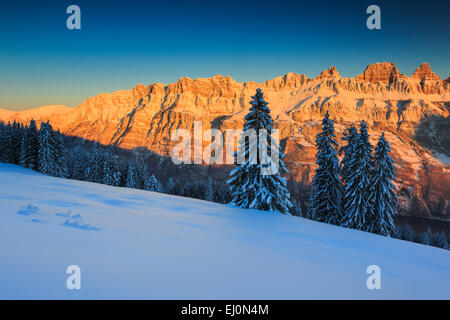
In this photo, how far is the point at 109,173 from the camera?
151 feet

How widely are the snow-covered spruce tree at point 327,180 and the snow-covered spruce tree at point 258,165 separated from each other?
29.4 ft

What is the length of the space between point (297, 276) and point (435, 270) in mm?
3789

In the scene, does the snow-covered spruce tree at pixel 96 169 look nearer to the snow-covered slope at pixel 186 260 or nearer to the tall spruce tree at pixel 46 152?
the tall spruce tree at pixel 46 152

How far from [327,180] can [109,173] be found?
40.1 metres

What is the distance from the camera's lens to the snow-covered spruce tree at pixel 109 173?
150 ft

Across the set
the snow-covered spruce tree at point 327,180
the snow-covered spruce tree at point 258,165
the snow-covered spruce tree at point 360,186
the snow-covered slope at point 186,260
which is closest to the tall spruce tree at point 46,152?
the snow-covered spruce tree at point 258,165

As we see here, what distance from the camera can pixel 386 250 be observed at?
6.58 meters

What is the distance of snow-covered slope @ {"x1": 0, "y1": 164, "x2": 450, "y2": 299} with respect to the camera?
10.4ft

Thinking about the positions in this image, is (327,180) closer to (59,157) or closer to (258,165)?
(258,165)

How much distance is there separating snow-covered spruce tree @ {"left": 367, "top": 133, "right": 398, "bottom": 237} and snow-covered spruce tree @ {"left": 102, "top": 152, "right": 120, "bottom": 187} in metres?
42.5

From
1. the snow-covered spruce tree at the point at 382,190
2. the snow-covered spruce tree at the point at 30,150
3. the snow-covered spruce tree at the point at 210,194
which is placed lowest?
the snow-covered spruce tree at the point at 210,194

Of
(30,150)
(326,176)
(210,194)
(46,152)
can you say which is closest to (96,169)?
(46,152)
